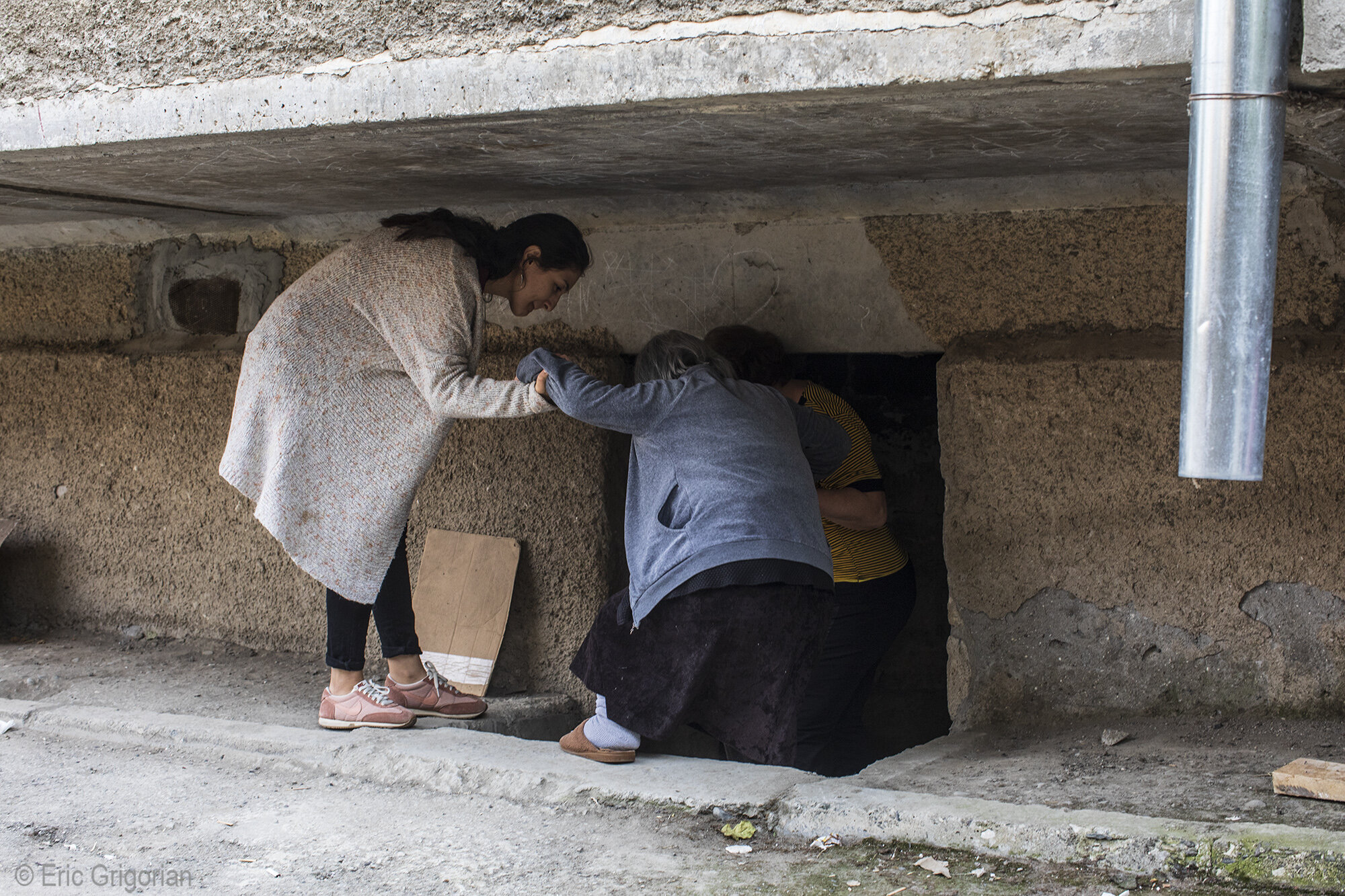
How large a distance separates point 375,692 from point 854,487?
1.42 metres

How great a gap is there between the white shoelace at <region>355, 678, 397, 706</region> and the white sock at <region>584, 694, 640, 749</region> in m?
0.60

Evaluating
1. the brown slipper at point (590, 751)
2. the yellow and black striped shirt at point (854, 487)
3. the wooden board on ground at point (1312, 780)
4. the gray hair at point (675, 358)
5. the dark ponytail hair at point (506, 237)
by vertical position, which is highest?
the dark ponytail hair at point (506, 237)

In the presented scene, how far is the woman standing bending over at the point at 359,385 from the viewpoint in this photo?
2875 mm

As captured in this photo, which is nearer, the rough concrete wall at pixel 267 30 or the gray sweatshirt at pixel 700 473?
the rough concrete wall at pixel 267 30

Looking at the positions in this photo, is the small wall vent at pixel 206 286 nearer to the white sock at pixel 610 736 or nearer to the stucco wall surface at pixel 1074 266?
the white sock at pixel 610 736

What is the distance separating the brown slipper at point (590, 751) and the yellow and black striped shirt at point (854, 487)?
84 cm

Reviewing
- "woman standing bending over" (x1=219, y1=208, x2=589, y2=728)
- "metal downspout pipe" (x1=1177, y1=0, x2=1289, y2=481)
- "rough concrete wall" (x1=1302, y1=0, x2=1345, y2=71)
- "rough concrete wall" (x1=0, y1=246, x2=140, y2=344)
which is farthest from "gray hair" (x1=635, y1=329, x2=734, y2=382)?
"rough concrete wall" (x1=0, y1=246, x2=140, y2=344)

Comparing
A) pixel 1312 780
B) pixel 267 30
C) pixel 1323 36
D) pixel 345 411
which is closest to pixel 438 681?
pixel 345 411

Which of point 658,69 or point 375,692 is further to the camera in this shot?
point 375,692

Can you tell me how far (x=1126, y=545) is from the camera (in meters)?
2.98

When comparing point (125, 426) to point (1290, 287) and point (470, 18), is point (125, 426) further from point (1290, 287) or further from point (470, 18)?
point (1290, 287)

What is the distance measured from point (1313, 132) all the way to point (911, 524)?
2635 mm

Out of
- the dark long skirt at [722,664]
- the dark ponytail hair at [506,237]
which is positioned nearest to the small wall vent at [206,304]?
the dark ponytail hair at [506,237]

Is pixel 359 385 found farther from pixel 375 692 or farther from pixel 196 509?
pixel 196 509
